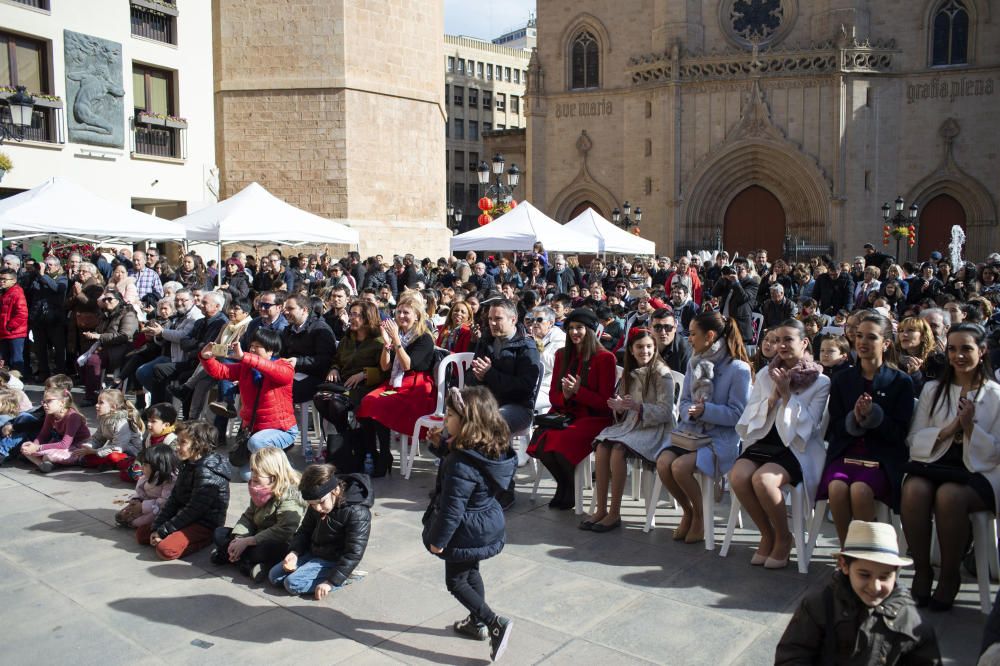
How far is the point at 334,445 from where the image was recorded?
6.47m

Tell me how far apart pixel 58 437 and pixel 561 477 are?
4514 millimetres

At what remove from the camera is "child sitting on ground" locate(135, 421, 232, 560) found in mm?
5066

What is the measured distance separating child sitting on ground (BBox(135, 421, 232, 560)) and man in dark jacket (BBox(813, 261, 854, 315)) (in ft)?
31.0

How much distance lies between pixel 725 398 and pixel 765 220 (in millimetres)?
28043

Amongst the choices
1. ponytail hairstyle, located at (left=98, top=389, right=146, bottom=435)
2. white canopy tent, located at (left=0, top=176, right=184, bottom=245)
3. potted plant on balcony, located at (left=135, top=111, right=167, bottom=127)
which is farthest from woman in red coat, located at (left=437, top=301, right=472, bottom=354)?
potted plant on balcony, located at (left=135, top=111, right=167, bottom=127)

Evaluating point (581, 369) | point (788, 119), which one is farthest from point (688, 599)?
point (788, 119)

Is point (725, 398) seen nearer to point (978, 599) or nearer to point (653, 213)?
point (978, 599)

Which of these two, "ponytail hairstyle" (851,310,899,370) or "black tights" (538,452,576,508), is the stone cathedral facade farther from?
"black tights" (538,452,576,508)

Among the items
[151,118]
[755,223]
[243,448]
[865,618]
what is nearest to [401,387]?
[243,448]

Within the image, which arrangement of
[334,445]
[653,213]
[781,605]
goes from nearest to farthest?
1. [781,605]
2. [334,445]
3. [653,213]

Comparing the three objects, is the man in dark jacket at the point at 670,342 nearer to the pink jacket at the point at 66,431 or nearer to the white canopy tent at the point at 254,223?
the pink jacket at the point at 66,431

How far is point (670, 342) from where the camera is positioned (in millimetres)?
6055

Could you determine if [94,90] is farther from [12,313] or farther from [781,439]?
[781,439]

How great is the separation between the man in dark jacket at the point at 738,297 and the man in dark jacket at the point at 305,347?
17.0ft
